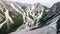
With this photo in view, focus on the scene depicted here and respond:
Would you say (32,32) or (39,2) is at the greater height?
(39,2)

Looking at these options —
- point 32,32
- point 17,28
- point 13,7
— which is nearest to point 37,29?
point 32,32

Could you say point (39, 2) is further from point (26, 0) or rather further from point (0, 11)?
point (0, 11)

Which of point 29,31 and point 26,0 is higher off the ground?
point 26,0

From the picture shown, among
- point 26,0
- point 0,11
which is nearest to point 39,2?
point 26,0

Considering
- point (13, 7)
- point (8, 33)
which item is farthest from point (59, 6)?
point (8, 33)

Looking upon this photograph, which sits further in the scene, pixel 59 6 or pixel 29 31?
pixel 59 6

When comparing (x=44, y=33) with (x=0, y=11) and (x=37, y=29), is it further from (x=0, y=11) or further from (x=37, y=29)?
(x=0, y=11)

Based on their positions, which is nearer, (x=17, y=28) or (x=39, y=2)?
(x=17, y=28)

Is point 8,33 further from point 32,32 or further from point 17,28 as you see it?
point 32,32
